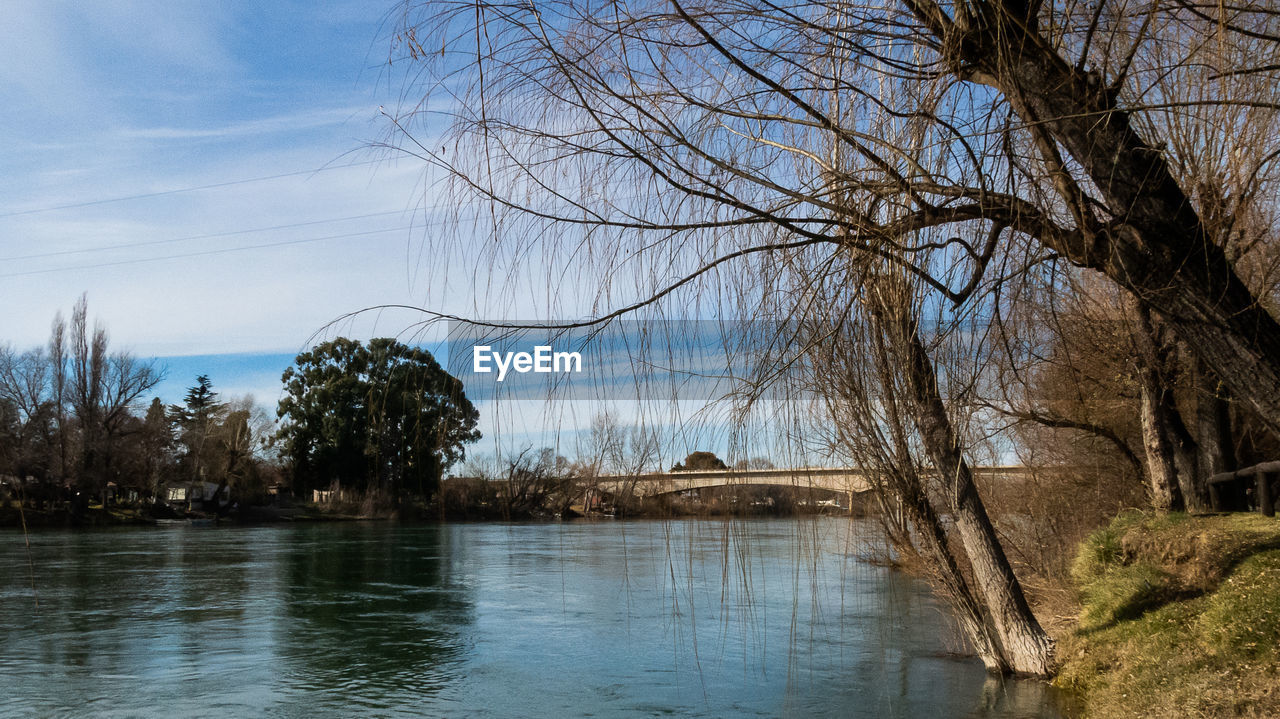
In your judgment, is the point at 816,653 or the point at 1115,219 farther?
the point at 816,653

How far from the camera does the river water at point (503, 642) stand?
908cm

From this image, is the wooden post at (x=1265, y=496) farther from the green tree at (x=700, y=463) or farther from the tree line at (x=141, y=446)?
the tree line at (x=141, y=446)

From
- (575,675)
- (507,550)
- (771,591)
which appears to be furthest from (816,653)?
(507,550)

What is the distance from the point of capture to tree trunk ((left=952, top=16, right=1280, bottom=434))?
3.41 meters

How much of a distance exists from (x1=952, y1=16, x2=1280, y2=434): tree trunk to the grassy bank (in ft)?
10.9

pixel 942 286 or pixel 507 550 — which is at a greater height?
pixel 942 286

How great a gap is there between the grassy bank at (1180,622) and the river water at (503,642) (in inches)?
33.8

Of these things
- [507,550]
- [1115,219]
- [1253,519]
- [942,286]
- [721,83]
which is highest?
[721,83]

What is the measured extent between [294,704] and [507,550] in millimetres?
20757

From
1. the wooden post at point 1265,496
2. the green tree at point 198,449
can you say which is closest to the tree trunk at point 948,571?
the wooden post at point 1265,496

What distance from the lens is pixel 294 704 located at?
9.54m

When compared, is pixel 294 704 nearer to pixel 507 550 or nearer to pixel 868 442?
pixel 868 442

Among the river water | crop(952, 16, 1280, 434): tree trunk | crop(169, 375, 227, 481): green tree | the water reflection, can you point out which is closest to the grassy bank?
the river water

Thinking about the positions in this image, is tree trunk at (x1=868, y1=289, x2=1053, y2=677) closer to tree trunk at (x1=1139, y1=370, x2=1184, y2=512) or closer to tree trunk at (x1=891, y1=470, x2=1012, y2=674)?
tree trunk at (x1=891, y1=470, x2=1012, y2=674)
